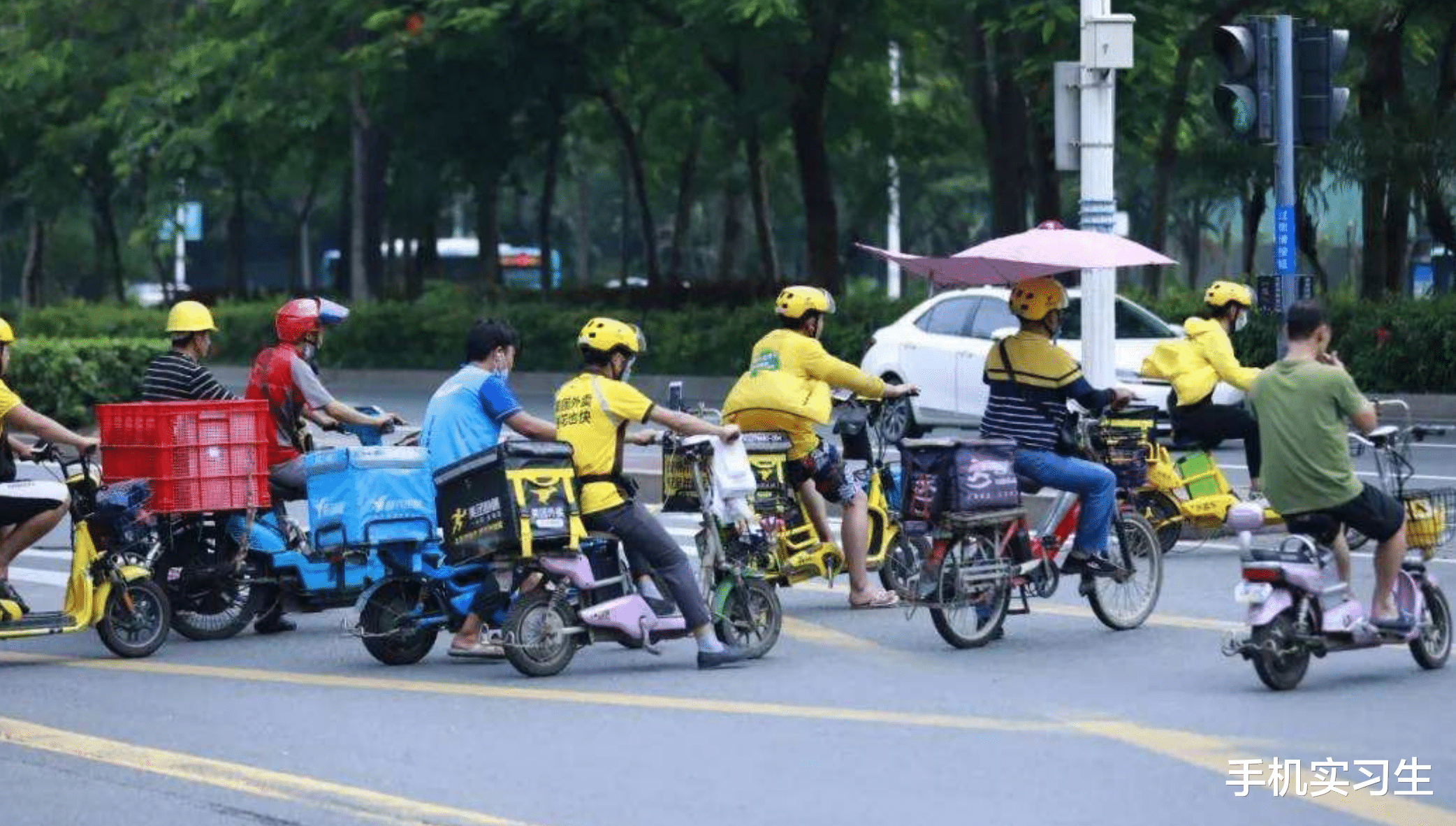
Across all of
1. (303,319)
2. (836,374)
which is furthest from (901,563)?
(303,319)

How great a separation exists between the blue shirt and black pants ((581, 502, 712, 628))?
73 cm

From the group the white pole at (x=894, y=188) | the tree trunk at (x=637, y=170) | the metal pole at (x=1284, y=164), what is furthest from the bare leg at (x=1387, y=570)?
the tree trunk at (x=637, y=170)

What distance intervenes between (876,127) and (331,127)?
9376 millimetres

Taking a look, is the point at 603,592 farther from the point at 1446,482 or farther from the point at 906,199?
the point at 906,199

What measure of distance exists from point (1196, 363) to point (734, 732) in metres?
6.70

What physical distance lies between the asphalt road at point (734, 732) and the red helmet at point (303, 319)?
1520mm

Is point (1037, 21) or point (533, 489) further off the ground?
point (1037, 21)

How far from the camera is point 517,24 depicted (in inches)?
1363

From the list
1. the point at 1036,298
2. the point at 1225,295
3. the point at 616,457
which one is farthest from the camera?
the point at 1225,295

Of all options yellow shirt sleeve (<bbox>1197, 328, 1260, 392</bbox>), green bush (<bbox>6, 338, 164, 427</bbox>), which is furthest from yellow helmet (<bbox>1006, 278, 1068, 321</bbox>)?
green bush (<bbox>6, 338, 164, 427</bbox>)

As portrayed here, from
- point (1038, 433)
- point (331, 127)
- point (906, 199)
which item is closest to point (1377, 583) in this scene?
point (1038, 433)

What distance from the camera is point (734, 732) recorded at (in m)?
9.47

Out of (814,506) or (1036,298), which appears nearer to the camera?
(1036,298)

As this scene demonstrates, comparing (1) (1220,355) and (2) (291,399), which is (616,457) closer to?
(2) (291,399)
